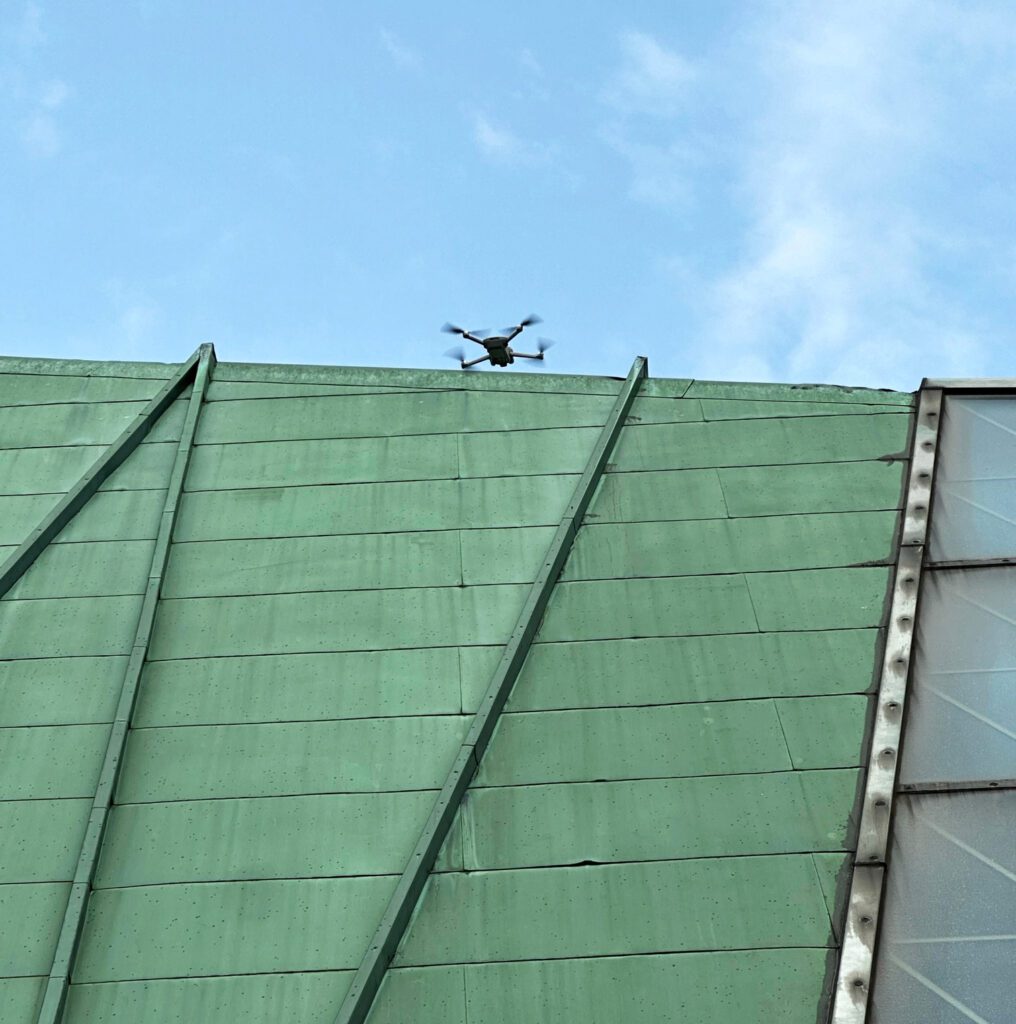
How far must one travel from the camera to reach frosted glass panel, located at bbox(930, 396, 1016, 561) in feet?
47.8

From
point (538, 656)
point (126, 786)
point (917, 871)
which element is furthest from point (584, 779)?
point (126, 786)

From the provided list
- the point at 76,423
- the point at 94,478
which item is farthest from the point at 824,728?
the point at 76,423

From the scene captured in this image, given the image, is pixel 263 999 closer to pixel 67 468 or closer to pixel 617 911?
pixel 617 911

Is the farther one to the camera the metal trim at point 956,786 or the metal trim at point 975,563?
the metal trim at point 975,563

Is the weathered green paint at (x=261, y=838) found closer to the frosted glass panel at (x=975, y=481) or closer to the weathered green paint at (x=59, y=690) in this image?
the weathered green paint at (x=59, y=690)

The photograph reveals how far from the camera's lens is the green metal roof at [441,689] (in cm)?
1108

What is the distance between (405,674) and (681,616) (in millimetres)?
2453

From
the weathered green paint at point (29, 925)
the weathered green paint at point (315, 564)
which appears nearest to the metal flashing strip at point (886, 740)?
the weathered green paint at point (315, 564)

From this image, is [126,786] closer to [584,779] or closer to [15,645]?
[15,645]

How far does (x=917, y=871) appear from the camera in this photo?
1151 centimetres

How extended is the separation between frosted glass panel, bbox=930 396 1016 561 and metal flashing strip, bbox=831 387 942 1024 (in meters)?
0.13

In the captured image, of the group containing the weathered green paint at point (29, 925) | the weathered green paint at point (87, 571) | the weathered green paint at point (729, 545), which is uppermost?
the weathered green paint at point (729, 545)

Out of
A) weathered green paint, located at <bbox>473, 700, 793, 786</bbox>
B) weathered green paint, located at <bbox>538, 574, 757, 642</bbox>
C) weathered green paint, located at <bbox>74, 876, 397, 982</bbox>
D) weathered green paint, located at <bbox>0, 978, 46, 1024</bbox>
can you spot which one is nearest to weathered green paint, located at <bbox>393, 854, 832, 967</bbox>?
weathered green paint, located at <bbox>74, 876, 397, 982</bbox>

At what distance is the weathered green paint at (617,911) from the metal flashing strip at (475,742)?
17cm
